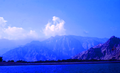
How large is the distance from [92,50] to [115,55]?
1226 inches

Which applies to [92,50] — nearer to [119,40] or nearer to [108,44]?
[108,44]

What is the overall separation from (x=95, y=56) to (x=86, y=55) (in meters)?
9.85

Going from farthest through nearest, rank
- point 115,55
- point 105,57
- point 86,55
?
point 86,55 → point 105,57 → point 115,55

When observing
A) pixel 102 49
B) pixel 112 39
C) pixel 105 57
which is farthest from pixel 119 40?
pixel 105 57

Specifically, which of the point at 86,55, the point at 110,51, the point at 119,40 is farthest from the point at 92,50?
the point at 119,40

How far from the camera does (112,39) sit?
562 feet

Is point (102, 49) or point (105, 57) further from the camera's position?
point (102, 49)

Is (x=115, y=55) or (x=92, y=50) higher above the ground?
(x=92, y=50)

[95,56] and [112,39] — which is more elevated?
[112,39]

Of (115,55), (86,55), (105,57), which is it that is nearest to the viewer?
(115,55)

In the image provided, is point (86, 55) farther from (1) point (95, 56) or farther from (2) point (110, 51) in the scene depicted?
(2) point (110, 51)

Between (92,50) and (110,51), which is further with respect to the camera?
(92,50)

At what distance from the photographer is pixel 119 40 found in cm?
16988

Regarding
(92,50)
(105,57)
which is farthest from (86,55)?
(105,57)
